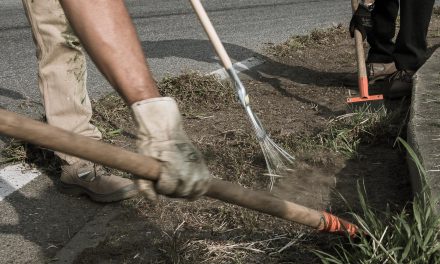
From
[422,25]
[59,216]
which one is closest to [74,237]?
[59,216]

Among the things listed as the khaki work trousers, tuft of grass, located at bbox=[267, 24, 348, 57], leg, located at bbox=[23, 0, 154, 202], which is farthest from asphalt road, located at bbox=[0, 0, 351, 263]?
the khaki work trousers

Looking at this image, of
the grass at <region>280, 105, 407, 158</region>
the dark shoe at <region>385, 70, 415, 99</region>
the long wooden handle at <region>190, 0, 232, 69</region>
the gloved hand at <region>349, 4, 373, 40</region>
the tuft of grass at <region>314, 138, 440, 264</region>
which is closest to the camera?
the tuft of grass at <region>314, 138, 440, 264</region>

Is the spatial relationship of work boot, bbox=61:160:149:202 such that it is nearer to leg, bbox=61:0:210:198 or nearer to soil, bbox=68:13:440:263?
soil, bbox=68:13:440:263

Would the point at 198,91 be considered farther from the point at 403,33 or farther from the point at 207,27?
the point at 403,33

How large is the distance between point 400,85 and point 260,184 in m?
1.76

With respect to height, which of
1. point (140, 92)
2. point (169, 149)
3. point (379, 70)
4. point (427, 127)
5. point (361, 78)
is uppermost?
point (140, 92)

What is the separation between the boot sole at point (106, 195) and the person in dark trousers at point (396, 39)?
222 centimetres

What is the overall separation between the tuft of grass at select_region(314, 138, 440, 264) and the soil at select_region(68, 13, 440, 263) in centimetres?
24

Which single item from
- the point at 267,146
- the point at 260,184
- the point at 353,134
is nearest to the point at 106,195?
the point at 260,184

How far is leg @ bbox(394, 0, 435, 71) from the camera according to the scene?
4902 mm

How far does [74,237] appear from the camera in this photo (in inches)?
126

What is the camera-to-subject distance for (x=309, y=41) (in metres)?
7.04

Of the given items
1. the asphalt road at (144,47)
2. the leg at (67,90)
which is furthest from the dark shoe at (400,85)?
the leg at (67,90)

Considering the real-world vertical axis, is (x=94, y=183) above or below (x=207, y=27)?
below
